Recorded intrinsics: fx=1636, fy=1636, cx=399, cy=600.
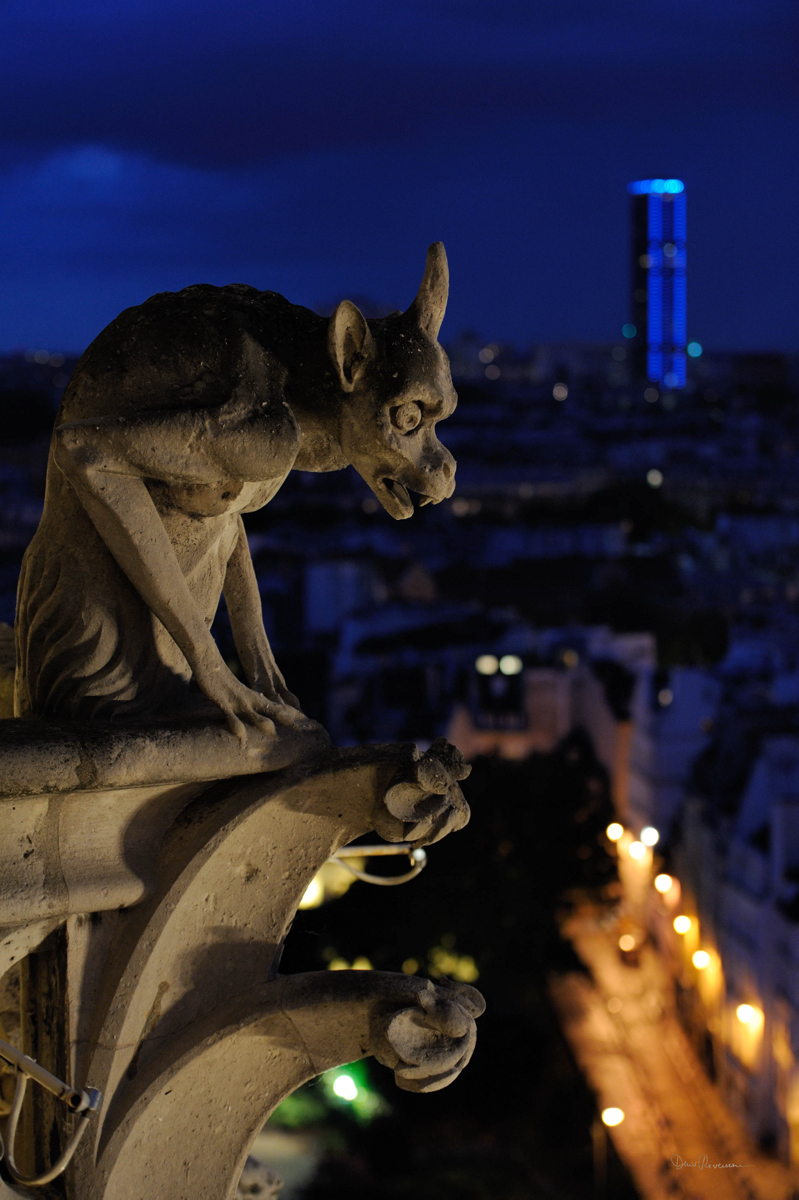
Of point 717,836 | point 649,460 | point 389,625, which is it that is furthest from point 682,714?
point 649,460

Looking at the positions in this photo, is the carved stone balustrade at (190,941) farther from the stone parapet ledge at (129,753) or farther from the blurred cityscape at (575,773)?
the blurred cityscape at (575,773)

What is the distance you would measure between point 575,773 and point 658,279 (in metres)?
98.4

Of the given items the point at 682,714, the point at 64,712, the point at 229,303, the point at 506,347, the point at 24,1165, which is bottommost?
the point at 24,1165

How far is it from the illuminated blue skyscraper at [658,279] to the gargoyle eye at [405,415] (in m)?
107

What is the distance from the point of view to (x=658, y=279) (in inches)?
4478

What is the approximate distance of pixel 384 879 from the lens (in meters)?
2.94

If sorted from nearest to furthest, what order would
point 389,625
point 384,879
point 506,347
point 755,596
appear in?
point 384,879
point 389,625
point 755,596
point 506,347

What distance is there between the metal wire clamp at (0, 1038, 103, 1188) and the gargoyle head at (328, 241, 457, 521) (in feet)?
3.26

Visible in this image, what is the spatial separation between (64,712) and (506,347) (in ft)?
377

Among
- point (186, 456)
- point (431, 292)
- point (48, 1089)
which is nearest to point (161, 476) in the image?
point (186, 456)

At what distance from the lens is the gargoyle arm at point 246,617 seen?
277 cm

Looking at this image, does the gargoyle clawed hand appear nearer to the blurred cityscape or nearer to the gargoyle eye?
the blurred cityscape

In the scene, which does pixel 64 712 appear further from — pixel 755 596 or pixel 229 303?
pixel 755 596

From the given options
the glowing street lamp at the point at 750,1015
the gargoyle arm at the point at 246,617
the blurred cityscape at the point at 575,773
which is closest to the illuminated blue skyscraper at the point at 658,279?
the blurred cityscape at the point at 575,773
